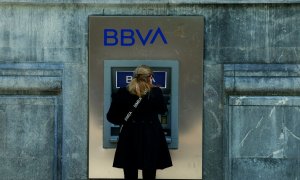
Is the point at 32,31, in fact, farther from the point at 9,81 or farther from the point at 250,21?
the point at 250,21

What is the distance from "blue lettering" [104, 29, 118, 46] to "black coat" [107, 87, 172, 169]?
972mm

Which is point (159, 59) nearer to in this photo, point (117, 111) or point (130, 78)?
point (130, 78)

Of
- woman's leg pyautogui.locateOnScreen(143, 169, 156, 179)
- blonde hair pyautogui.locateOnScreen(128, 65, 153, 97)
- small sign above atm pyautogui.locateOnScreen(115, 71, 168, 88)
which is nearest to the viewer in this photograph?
blonde hair pyautogui.locateOnScreen(128, 65, 153, 97)

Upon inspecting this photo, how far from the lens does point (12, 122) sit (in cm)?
770

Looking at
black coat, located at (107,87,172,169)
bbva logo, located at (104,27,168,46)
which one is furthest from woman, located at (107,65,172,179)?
bbva logo, located at (104,27,168,46)

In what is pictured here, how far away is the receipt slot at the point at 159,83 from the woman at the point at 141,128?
2.27 ft

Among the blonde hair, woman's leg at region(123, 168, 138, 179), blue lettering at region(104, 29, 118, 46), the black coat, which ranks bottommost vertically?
woman's leg at region(123, 168, 138, 179)

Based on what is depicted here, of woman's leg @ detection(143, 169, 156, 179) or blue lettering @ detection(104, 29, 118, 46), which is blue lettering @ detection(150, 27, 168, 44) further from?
woman's leg @ detection(143, 169, 156, 179)

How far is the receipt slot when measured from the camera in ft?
24.8

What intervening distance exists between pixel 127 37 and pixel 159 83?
2.20ft

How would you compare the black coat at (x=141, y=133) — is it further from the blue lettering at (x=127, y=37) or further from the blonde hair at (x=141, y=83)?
the blue lettering at (x=127, y=37)

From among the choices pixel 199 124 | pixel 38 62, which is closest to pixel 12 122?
pixel 38 62

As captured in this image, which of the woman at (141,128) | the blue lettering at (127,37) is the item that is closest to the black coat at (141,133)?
the woman at (141,128)

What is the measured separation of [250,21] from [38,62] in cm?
257
